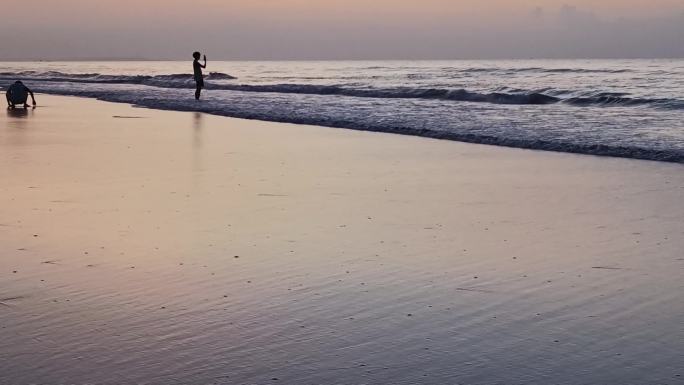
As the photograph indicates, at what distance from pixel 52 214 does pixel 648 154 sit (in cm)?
807

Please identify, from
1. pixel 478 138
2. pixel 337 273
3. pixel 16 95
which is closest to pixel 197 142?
pixel 478 138

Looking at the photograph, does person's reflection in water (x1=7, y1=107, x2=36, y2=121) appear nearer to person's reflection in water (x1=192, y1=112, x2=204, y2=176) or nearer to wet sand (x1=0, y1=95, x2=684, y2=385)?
person's reflection in water (x1=192, y1=112, x2=204, y2=176)

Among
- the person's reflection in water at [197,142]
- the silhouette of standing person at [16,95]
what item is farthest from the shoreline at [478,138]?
the silhouette of standing person at [16,95]

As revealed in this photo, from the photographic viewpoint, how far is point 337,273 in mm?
5332

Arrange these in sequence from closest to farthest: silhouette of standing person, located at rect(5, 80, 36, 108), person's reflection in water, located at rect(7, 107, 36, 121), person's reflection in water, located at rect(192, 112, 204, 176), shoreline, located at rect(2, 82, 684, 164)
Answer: person's reflection in water, located at rect(192, 112, 204, 176) → shoreline, located at rect(2, 82, 684, 164) → person's reflection in water, located at rect(7, 107, 36, 121) → silhouette of standing person, located at rect(5, 80, 36, 108)

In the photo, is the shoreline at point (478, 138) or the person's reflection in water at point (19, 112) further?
the person's reflection in water at point (19, 112)

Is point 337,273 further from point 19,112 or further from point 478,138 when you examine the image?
point 19,112

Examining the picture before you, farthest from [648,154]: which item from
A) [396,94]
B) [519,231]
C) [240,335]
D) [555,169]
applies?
[396,94]

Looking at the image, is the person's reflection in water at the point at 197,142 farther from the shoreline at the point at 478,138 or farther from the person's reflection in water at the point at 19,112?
the person's reflection in water at the point at 19,112

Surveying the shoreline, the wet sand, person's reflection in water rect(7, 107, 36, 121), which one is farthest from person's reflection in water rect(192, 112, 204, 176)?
person's reflection in water rect(7, 107, 36, 121)

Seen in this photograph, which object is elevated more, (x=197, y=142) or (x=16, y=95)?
(x=16, y=95)

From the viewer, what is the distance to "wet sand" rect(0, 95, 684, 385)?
3.77 metres

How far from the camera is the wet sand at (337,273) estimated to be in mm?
3771

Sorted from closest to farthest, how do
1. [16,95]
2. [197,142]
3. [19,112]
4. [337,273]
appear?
[337,273], [197,142], [19,112], [16,95]
